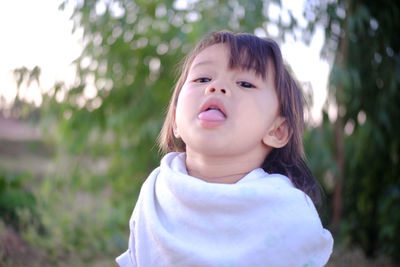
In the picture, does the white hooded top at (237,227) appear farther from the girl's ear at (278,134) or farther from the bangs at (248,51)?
the bangs at (248,51)

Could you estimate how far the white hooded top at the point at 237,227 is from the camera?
99cm

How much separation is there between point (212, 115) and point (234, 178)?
0.58ft

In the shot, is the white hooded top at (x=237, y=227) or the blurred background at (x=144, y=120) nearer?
the white hooded top at (x=237, y=227)

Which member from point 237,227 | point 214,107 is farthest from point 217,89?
point 237,227

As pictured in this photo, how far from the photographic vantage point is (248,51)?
1.12 metres

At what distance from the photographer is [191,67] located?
121cm

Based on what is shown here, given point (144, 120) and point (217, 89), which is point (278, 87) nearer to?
point (217, 89)

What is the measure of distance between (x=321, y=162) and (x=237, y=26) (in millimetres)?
1206

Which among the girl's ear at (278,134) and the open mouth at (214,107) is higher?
the open mouth at (214,107)

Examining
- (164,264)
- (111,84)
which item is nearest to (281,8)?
(111,84)

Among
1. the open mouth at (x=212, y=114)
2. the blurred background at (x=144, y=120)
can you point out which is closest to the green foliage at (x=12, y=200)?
the blurred background at (x=144, y=120)

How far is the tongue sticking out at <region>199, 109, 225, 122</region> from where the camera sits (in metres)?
1.06

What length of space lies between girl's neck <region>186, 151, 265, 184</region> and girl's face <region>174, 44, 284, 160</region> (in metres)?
0.02

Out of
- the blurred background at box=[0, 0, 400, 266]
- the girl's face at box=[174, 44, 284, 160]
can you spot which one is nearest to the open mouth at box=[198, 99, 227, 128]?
the girl's face at box=[174, 44, 284, 160]
